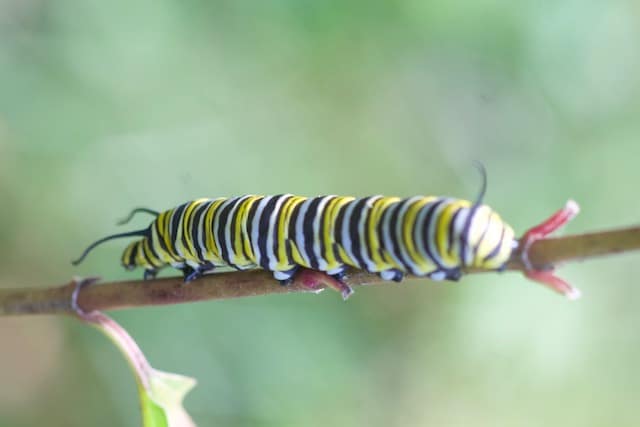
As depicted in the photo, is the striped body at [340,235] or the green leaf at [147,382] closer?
the striped body at [340,235]

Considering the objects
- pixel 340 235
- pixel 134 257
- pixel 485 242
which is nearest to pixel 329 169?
pixel 134 257

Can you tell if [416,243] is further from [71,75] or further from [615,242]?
[71,75]

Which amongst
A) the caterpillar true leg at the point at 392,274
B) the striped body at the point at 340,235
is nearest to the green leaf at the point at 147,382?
the striped body at the point at 340,235

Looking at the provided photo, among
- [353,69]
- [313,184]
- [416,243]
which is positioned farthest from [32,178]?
[416,243]

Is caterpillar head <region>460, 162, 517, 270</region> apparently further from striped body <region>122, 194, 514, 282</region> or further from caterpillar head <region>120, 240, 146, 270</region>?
caterpillar head <region>120, 240, 146, 270</region>

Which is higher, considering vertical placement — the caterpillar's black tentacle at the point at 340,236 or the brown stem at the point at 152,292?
the caterpillar's black tentacle at the point at 340,236

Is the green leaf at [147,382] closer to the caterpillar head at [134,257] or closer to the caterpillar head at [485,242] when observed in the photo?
the caterpillar head at [134,257]

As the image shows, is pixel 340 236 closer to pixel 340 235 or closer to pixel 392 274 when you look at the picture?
pixel 340 235
